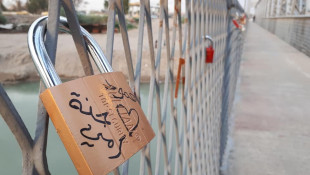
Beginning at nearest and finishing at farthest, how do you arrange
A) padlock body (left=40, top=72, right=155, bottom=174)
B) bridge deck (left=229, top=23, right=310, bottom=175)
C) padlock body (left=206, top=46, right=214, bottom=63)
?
padlock body (left=40, top=72, right=155, bottom=174) → padlock body (left=206, top=46, right=214, bottom=63) → bridge deck (left=229, top=23, right=310, bottom=175)

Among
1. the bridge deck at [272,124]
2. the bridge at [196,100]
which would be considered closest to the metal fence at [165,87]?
the bridge at [196,100]

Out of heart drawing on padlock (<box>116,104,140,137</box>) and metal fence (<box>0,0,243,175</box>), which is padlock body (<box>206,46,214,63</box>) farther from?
heart drawing on padlock (<box>116,104,140,137</box>)

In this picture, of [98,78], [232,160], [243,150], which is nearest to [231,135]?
[243,150]

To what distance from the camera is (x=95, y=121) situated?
314 mm

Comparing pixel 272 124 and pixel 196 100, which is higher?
pixel 196 100

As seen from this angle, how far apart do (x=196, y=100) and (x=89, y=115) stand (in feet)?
2.85

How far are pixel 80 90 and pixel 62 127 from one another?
5cm

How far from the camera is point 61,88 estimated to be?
29 cm

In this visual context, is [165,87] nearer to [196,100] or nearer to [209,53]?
[196,100]

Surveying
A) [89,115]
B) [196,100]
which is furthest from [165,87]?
[89,115]

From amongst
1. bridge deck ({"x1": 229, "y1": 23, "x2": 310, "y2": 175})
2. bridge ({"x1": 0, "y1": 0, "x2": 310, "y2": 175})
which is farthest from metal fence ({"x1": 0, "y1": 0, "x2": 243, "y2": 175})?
bridge deck ({"x1": 229, "y1": 23, "x2": 310, "y2": 175})

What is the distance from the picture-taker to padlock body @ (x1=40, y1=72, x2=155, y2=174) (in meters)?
0.29

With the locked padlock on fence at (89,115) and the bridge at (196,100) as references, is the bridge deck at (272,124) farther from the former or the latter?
the locked padlock on fence at (89,115)

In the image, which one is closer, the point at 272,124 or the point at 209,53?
the point at 209,53
